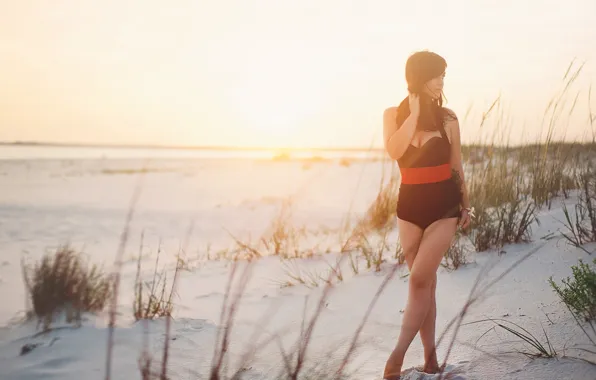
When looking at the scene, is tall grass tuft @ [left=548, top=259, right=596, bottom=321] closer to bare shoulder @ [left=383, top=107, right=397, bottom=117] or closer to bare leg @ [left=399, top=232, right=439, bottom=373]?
bare leg @ [left=399, top=232, right=439, bottom=373]

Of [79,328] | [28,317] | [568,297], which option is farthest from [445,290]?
[28,317]

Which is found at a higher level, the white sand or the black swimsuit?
the black swimsuit

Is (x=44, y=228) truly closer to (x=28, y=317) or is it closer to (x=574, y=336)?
(x=28, y=317)

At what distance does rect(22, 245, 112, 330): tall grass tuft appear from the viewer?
3.15 m

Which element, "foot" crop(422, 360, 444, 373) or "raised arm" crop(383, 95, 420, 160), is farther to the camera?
"foot" crop(422, 360, 444, 373)

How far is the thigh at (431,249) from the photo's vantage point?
217cm

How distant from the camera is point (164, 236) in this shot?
24.3 ft

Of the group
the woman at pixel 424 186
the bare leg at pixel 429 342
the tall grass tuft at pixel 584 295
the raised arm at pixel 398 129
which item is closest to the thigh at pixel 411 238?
the woman at pixel 424 186

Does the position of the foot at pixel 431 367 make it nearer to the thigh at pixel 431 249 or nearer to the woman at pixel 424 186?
the woman at pixel 424 186

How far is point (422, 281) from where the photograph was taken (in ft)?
7.20

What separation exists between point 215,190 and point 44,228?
702 centimetres

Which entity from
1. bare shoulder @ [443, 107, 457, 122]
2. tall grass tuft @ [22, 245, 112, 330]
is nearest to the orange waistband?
bare shoulder @ [443, 107, 457, 122]

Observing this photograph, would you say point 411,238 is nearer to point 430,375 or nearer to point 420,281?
point 420,281

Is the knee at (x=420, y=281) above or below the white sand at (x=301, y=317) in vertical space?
above
